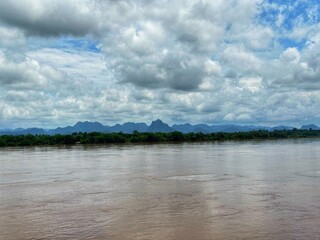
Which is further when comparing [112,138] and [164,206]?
[112,138]

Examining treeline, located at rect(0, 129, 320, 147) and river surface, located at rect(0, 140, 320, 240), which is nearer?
river surface, located at rect(0, 140, 320, 240)

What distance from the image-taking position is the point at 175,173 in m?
24.7

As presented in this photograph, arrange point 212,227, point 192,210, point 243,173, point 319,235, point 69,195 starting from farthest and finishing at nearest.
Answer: point 243,173, point 69,195, point 192,210, point 212,227, point 319,235

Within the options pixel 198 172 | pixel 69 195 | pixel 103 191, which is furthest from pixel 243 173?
pixel 69 195

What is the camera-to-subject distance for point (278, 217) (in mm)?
11750

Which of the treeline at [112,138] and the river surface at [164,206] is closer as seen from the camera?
the river surface at [164,206]

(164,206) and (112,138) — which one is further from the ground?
(112,138)

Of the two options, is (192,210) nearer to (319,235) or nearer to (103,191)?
(319,235)

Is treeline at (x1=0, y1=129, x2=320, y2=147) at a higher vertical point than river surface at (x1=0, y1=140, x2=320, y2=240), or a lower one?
higher

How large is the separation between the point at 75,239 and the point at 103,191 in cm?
799

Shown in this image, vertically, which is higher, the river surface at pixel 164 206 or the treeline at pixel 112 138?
the treeline at pixel 112 138

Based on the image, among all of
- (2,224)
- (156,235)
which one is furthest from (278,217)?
(2,224)

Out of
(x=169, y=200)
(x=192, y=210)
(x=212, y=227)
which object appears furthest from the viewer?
(x=169, y=200)

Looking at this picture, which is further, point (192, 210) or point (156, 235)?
point (192, 210)
